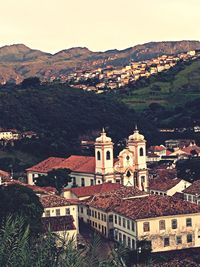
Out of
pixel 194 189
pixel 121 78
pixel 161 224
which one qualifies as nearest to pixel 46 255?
pixel 161 224

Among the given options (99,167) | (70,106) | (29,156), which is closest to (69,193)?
(99,167)

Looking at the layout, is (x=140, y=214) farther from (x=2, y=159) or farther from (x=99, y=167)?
(x=2, y=159)

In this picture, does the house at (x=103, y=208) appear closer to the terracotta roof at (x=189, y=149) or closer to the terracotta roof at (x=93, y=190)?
the terracotta roof at (x=93, y=190)

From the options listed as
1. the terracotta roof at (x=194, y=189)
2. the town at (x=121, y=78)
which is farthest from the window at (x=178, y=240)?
the town at (x=121, y=78)

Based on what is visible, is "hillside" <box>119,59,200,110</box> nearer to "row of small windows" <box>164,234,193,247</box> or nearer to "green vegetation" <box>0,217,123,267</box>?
"row of small windows" <box>164,234,193,247</box>

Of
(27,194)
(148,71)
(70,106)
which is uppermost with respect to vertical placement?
(148,71)

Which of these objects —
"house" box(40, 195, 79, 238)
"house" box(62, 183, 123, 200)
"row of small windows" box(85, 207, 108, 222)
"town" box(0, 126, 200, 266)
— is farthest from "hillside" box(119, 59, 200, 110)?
"house" box(40, 195, 79, 238)
